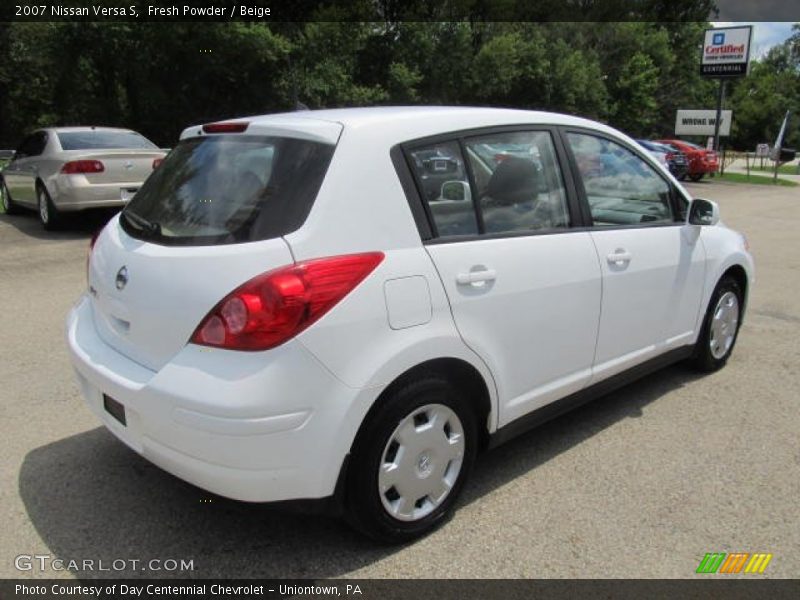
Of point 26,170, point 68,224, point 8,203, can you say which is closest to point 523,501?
point 68,224

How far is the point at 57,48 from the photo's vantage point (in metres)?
24.3

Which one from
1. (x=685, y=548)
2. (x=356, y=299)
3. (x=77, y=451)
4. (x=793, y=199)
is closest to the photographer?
(x=356, y=299)

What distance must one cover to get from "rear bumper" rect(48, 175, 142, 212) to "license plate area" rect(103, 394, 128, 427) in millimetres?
7460

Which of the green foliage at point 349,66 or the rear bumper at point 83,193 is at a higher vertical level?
the green foliage at point 349,66

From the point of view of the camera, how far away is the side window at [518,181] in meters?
3.08

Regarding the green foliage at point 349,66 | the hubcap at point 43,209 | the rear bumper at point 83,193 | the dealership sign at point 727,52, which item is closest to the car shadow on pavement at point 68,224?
the hubcap at point 43,209

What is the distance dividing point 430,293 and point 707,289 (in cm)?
248

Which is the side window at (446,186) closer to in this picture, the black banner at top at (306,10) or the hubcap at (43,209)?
the hubcap at (43,209)

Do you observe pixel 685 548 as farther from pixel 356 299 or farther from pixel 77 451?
pixel 77 451

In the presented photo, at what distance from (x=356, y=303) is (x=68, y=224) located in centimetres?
981

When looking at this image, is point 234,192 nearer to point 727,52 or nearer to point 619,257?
point 619,257

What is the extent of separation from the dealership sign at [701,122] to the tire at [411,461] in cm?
3526

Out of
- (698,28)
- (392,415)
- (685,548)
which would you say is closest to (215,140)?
(392,415)

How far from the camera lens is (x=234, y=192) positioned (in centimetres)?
270
